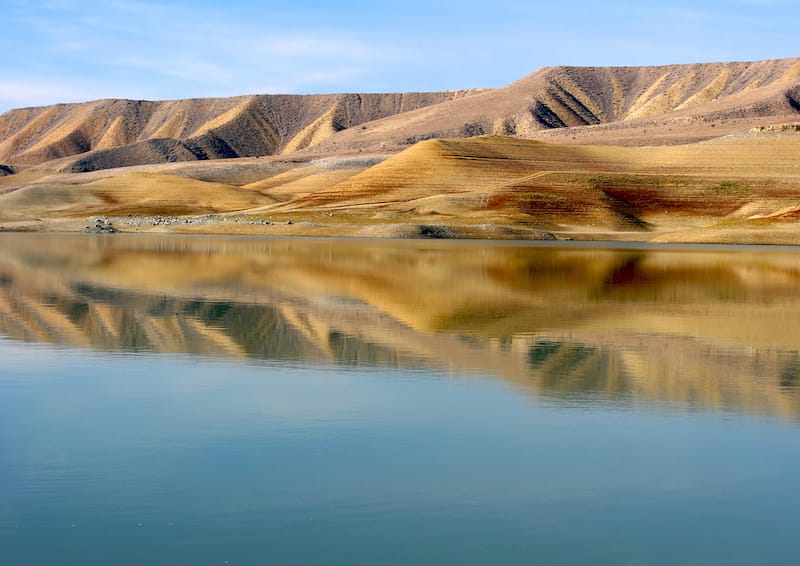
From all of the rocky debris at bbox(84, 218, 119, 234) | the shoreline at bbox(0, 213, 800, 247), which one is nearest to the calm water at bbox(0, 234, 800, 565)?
the shoreline at bbox(0, 213, 800, 247)

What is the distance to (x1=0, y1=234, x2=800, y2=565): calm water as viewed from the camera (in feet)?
32.4

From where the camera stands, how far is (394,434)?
45.7 feet

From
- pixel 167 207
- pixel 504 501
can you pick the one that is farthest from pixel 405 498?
pixel 167 207

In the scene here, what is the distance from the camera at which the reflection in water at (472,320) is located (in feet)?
62.3

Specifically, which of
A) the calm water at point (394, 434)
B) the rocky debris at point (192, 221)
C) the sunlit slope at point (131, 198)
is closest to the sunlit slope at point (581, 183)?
the rocky debris at point (192, 221)

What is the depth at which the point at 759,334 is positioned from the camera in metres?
25.1

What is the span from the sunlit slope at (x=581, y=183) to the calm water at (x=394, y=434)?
8795cm

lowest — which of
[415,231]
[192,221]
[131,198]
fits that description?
[415,231]

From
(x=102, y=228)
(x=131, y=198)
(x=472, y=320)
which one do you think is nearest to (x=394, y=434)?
(x=472, y=320)

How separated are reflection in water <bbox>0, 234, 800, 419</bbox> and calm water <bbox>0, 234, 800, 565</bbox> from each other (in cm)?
14

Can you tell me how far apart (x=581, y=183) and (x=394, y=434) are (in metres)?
117

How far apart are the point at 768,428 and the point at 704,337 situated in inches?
395

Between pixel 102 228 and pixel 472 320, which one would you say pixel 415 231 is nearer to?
pixel 102 228

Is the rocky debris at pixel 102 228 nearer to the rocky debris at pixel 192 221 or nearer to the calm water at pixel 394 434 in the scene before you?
the rocky debris at pixel 192 221
